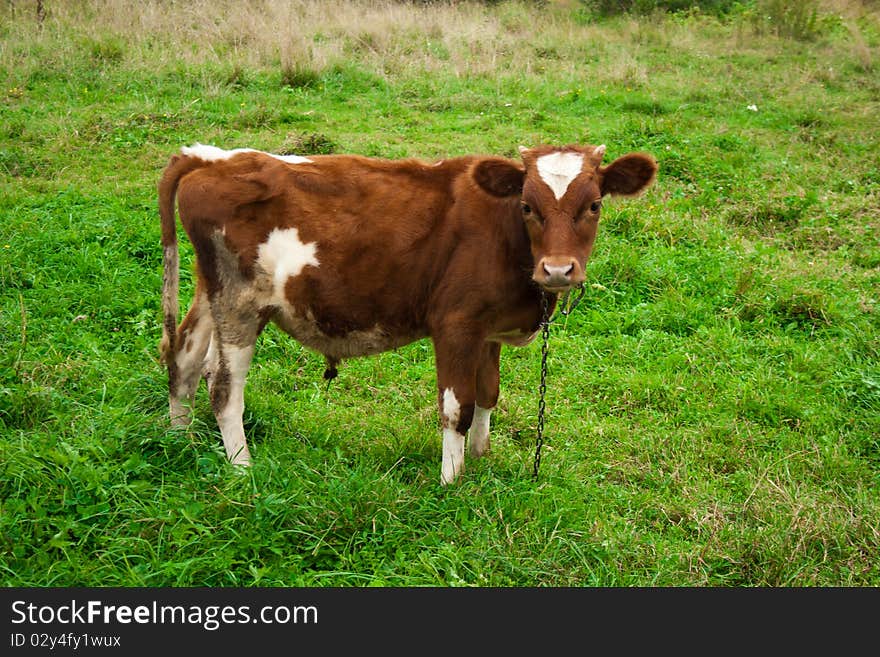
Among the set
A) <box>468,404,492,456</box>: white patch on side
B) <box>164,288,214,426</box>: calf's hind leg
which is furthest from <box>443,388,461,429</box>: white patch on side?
<box>164,288,214,426</box>: calf's hind leg

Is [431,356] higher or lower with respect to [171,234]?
lower

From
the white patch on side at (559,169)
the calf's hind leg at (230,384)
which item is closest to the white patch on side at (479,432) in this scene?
the calf's hind leg at (230,384)

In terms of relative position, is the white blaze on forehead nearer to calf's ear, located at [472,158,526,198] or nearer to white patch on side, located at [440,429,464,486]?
calf's ear, located at [472,158,526,198]

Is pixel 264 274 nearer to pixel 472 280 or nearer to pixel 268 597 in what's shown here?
pixel 472 280

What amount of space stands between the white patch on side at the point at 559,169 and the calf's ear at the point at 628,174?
0.22m

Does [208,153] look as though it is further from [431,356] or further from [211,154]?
[431,356]

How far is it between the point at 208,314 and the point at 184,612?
2.07 meters

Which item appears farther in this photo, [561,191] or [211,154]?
[211,154]

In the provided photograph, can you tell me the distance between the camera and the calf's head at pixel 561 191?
4031 mm

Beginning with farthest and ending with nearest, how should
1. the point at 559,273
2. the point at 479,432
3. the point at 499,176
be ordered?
the point at 479,432, the point at 499,176, the point at 559,273

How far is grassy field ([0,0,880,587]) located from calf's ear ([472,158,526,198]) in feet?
5.22

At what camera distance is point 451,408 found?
4.54m

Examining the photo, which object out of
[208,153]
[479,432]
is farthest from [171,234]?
[479,432]

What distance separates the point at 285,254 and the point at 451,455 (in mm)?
1460
